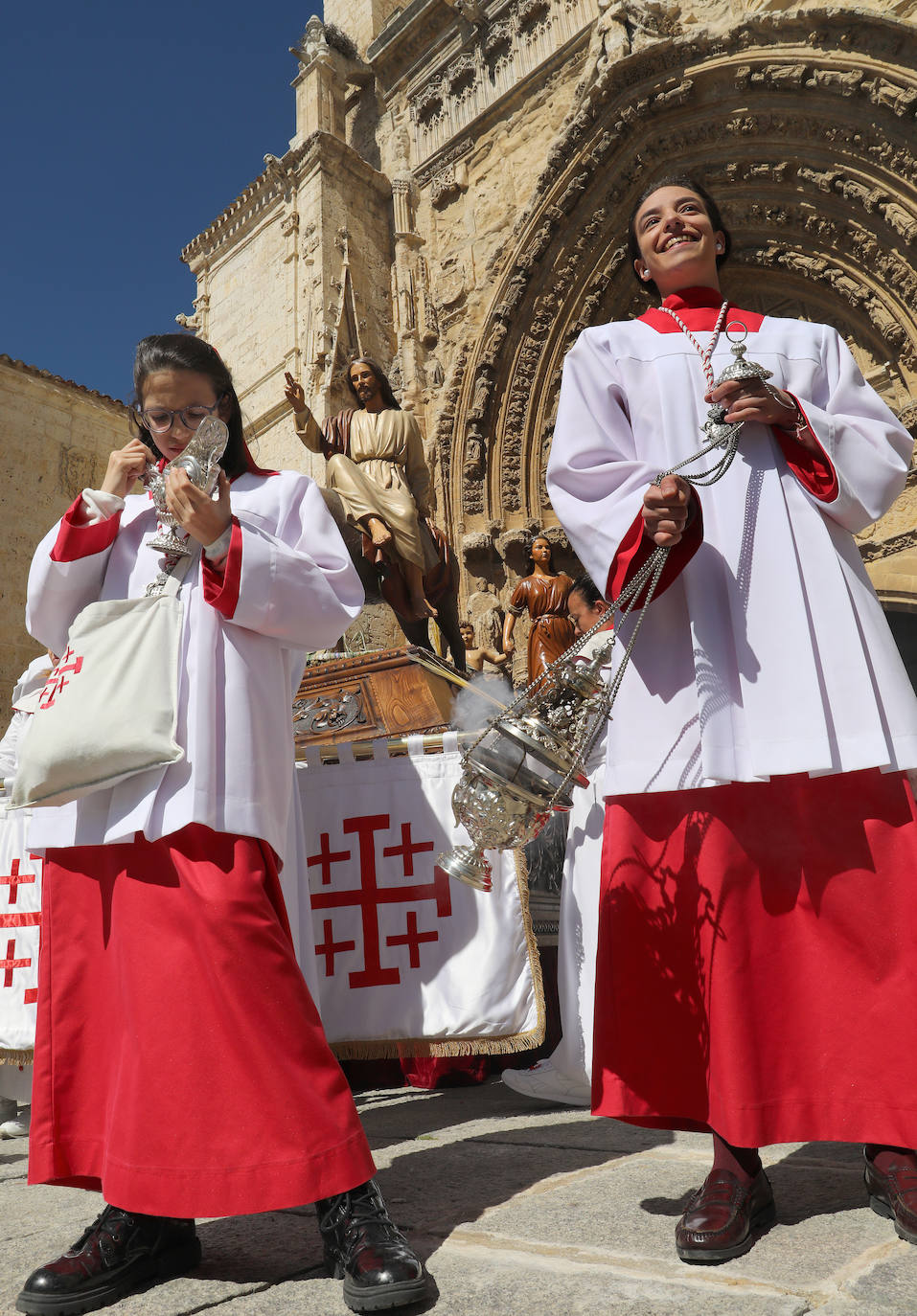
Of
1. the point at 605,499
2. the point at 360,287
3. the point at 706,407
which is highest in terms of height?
the point at 360,287

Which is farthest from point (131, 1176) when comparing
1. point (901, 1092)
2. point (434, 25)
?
point (434, 25)

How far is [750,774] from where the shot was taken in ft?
5.39

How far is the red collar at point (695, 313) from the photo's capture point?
2.01 metres

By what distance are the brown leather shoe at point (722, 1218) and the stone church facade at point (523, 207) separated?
7295mm

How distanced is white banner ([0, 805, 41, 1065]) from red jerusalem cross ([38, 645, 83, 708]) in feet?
4.89

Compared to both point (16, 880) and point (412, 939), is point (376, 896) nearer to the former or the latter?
point (412, 939)

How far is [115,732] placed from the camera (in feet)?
5.18

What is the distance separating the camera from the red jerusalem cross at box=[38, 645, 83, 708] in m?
1.67

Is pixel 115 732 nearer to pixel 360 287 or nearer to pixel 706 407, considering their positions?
pixel 706 407

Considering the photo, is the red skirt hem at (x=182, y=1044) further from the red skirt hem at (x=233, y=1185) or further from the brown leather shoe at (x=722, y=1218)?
the brown leather shoe at (x=722, y=1218)

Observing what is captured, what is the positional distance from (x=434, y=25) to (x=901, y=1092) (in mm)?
13844

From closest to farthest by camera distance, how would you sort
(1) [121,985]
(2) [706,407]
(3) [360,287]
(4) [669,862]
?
(1) [121,985], (4) [669,862], (2) [706,407], (3) [360,287]

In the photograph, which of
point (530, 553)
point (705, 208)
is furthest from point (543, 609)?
point (705, 208)

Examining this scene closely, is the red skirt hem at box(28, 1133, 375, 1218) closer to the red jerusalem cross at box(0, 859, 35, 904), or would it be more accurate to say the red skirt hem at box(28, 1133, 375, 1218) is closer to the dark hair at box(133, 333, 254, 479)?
the dark hair at box(133, 333, 254, 479)
